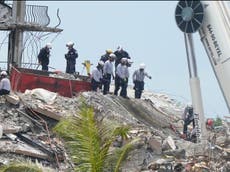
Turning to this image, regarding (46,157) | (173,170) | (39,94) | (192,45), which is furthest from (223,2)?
(39,94)

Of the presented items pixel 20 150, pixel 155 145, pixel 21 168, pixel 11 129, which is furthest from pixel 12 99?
pixel 21 168

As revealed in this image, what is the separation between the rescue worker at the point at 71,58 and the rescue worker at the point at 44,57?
752 millimetres

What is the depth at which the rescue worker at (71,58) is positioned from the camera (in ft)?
97.2

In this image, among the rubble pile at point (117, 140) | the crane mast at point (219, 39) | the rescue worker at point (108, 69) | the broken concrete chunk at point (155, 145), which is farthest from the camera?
the rescue worker at point (108, 69)

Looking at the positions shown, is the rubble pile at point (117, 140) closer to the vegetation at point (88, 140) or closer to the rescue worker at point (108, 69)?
the rescue worker at point (108, 69)

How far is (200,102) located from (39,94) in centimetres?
586

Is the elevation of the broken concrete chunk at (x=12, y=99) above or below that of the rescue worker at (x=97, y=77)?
below

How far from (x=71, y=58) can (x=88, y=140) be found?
14926mm

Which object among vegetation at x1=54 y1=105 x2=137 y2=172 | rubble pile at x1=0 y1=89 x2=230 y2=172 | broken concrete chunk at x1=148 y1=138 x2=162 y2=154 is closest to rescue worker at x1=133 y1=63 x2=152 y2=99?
rubble pile at x1=0 y1=89 x2=230 y2=172

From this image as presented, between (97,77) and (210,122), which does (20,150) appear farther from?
(210,122)

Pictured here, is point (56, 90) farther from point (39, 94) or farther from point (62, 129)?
point (62, 129)

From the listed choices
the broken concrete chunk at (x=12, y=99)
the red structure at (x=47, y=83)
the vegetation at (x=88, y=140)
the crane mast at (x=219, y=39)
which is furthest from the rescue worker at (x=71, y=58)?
the vegetation at (x=88, y=140)

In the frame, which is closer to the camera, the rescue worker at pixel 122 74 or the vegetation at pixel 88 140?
the vegetation at pixel 88 140

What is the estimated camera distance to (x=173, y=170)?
848 inches
